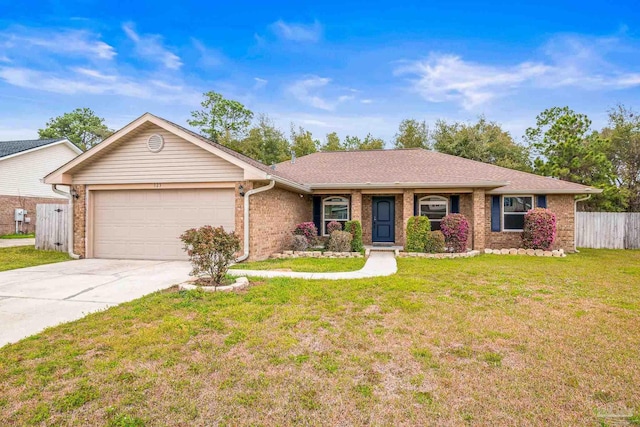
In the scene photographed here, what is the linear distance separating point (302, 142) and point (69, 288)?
26.1 meters

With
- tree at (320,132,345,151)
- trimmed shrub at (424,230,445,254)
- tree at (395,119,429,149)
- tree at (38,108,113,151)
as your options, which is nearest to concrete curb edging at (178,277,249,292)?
trimmed shrub at (424,230,445,254)

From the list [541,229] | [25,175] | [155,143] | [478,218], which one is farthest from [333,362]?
[25,175]

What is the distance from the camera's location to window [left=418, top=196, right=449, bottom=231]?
13.1m

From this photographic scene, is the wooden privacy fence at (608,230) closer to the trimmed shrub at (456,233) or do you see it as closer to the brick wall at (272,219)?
the trimmed shrub at (456,233)

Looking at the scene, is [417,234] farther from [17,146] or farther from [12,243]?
[17,146]

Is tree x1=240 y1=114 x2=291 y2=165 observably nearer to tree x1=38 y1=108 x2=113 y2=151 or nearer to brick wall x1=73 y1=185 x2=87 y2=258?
brick wall x1=73 y1=185 x2=87 y2=258

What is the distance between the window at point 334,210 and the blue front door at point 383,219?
1183mm

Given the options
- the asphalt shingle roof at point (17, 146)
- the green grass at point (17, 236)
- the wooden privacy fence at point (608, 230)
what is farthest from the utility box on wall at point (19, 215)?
the wooden privacy fence at point (608, 230)

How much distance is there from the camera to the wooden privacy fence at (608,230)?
14109mm

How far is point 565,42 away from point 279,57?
38.9 feet

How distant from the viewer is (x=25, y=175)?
18953mm

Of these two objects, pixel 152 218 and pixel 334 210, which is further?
pixel 334 210

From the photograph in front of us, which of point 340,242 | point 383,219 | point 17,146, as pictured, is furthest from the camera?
point 17,146

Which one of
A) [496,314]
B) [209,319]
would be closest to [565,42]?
[496,314]
